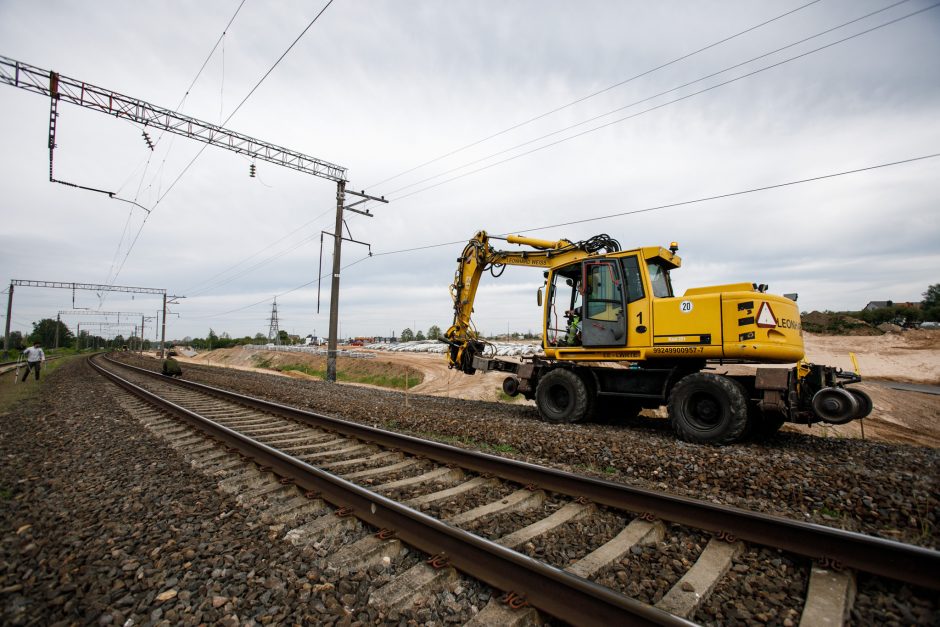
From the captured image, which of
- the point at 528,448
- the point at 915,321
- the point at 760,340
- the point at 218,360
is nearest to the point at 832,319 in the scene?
the point at 915,321

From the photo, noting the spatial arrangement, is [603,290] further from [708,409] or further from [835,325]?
[835,325]

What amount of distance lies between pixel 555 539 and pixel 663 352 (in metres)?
4.85

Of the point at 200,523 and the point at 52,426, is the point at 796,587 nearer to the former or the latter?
the point at 200,523

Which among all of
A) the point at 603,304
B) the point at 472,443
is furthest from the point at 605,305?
the point at 472,443

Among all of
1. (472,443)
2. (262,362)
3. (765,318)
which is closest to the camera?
A: (765,318)

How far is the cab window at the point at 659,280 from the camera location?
7.89 m

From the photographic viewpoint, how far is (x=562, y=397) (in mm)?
8977

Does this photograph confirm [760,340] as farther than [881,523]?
Yes

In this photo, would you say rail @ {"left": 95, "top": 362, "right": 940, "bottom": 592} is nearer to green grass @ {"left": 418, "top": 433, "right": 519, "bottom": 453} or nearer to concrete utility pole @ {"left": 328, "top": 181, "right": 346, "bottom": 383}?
green grass @ {"left": 418, "top": 433, "right": 519, "bottom": 453}

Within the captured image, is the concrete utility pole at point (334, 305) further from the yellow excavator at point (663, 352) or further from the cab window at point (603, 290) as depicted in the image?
the cab window at point (603, 290)

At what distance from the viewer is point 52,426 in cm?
804

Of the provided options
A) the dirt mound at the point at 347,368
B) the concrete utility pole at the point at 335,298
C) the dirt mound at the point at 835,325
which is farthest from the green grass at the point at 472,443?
the dirt mound at the point at 835,325

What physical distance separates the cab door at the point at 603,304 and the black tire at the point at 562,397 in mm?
847

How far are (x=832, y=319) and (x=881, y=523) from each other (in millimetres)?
43379
